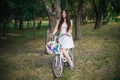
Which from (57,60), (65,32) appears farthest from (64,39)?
(57,60)

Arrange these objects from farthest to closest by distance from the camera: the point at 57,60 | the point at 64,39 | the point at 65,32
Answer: the point at 65,32 → the point at 64,39 → the point at 57,60

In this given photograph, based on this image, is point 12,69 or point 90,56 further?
point 90,56

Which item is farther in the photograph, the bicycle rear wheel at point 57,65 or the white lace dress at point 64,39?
the white lace dress at point 64,39

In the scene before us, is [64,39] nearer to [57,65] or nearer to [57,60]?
[57,60]

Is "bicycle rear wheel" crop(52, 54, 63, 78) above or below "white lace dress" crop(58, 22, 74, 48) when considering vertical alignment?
below

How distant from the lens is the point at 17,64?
10.5 meters

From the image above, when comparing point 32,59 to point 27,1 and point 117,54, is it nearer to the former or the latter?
point 117,54

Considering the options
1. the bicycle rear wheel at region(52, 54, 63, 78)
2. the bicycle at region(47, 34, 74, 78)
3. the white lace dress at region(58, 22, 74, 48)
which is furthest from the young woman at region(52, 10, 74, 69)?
the bicycle rear wheel at region(52, 54, 63, 78)

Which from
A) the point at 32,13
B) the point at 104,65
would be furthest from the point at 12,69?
the point at 32,13

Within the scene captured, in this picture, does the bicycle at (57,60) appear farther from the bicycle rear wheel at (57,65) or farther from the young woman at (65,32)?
the young woman at (65,32)

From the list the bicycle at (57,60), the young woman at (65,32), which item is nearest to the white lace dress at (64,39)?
the young woman at (65,32)

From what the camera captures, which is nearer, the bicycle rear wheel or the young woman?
A: the bicycle rear wheel

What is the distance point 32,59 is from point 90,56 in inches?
113

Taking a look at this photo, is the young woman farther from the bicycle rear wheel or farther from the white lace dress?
the bicycle rear wheel
